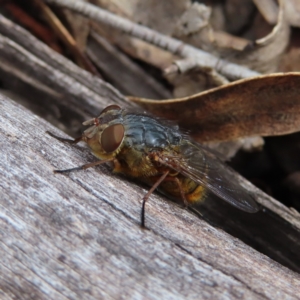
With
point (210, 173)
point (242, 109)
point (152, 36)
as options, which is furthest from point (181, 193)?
point (152, 36)

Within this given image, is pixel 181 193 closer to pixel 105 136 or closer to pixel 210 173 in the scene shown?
pixel 210 173

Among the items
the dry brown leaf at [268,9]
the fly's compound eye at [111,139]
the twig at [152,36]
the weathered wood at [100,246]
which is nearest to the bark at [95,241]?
the weathered wood at [100,246]

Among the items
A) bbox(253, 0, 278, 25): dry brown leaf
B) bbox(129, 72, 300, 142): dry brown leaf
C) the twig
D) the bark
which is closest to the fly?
the bark

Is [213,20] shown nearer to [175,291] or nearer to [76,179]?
[76,179]

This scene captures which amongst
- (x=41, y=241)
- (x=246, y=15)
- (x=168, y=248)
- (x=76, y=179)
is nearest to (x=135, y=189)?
(x=76, y=179)

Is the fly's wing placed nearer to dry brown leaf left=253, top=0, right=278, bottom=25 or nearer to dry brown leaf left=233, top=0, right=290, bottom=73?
dry brown leaf left=233, top=0, right=290, bottom=73

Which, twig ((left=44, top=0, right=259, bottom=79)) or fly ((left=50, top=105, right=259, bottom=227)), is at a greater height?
twig ((left=44, top=0, right=259, bottom=79))

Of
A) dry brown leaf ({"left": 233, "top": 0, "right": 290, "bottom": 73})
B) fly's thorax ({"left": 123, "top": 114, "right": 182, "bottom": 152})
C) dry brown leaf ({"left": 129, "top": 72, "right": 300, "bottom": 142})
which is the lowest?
fly's thorax ({"left": 123, "top": 114, "right": 182, "bottom": 152})

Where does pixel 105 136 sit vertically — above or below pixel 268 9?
below
